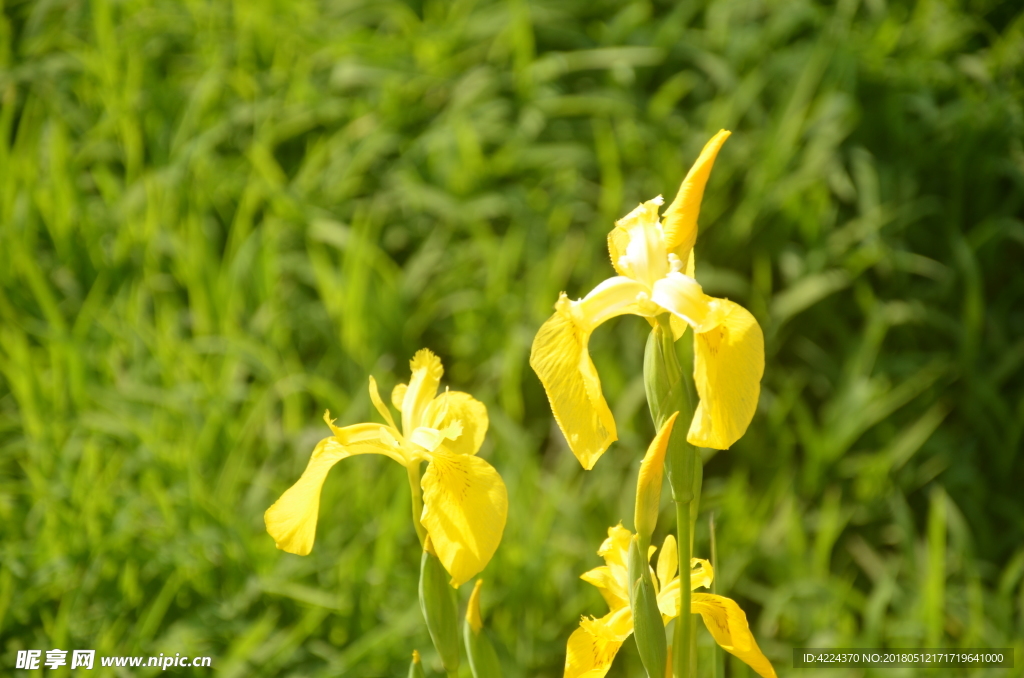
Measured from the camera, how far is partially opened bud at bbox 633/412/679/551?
1.73ft

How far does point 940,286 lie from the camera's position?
185 cm

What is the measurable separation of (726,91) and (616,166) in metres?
0.33

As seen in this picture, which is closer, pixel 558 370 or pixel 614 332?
pixel 558 370

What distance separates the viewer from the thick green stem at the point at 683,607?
0.54 metres

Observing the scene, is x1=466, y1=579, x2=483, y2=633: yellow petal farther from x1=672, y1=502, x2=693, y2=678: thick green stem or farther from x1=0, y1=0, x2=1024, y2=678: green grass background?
x1=0, y1=0, x2=1024, y2=678: green grass background

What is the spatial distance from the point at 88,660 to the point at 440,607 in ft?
2.48

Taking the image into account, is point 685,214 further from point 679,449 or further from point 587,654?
point 587,654

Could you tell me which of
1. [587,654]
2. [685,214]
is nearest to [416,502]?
[587,654]

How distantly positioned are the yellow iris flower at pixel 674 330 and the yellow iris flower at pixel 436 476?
0.22 feet

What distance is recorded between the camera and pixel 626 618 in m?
0.62

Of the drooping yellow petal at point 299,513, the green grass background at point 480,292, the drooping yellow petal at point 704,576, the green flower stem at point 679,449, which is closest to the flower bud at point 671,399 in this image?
the green flower stem at point 679,449

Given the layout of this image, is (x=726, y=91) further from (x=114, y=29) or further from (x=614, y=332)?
(x=114, y=29)

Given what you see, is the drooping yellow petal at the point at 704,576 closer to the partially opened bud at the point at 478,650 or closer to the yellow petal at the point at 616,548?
the yellow petal at the point at 616,548

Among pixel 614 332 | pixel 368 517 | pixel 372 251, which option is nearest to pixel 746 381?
pixel 368 517
